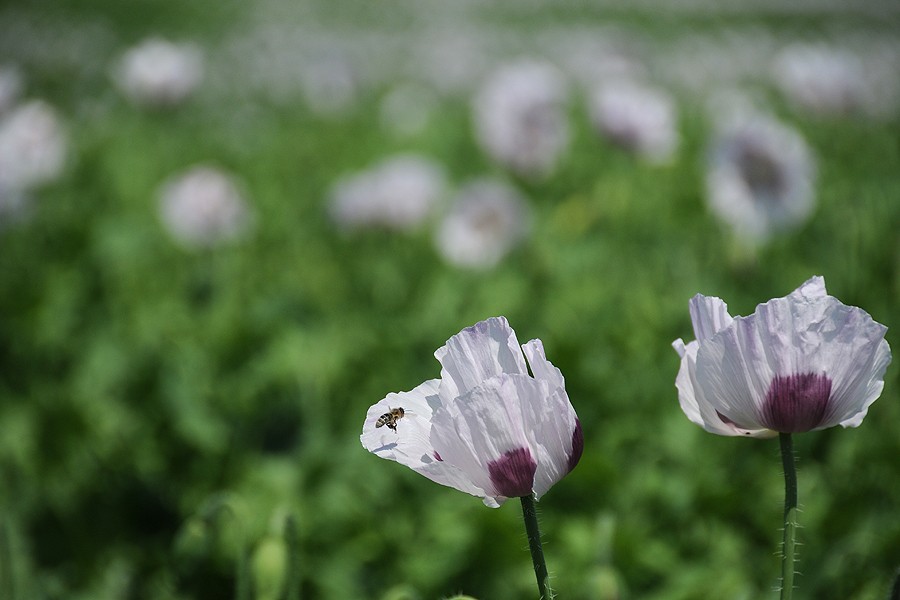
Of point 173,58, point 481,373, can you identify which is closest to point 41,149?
point 173,58

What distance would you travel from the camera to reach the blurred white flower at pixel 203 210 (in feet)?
7.28

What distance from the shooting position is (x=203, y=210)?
224 cm

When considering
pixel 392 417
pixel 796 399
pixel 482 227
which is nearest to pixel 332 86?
pixel 482 227

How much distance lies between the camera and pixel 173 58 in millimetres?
2990

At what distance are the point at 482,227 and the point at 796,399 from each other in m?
1.76

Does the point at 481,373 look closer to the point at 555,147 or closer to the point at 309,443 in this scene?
the point at 309,443

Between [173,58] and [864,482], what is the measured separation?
8.66ft

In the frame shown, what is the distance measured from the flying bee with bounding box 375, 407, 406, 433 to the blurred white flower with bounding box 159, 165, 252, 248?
5.50 feet

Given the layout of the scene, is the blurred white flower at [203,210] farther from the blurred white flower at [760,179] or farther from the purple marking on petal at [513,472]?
the purple marking on petal at [513,472]

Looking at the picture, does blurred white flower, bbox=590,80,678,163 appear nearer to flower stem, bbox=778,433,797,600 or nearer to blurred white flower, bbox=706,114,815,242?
blurred white flower, bbox=706,114,815,242

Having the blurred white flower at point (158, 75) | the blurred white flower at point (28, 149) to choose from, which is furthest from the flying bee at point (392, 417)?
the blurred white flower at point (158, 75)

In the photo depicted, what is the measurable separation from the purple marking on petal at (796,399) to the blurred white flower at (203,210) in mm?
1849

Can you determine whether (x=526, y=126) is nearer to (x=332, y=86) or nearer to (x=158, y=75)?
(x=158, y=75)

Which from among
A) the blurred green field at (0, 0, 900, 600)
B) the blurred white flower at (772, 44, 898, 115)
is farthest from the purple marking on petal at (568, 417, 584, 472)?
the blurred white flower at (772, 44, 898, 115)
